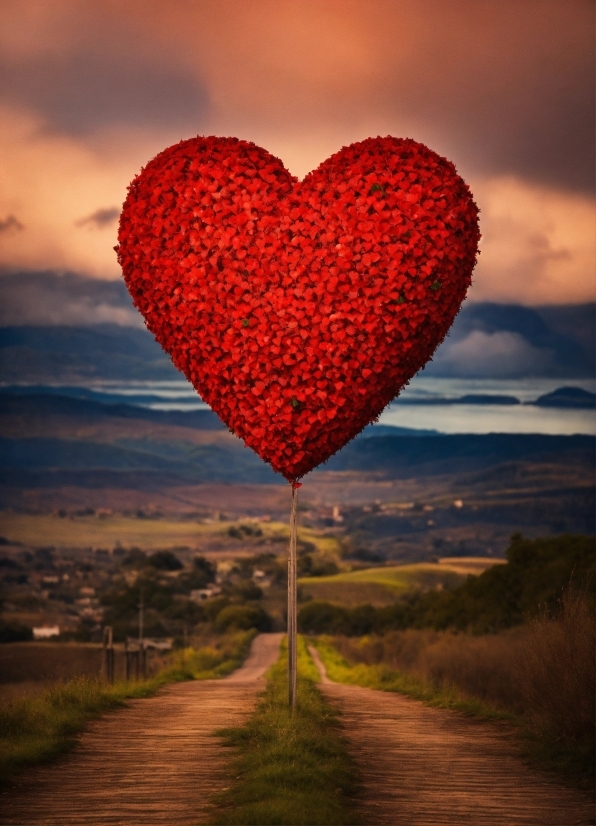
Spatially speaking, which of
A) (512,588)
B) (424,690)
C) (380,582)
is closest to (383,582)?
(380,582)

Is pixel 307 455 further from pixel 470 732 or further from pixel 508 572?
pixel 508 572

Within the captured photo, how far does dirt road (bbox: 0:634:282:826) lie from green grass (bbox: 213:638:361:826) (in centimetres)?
26

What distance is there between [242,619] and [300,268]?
6830 centimetres

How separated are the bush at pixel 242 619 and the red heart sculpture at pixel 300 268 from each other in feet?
212

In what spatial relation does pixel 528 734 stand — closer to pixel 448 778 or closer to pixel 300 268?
pixel 448 778

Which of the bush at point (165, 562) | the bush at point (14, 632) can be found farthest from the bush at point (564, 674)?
the bush at point (165, 562)

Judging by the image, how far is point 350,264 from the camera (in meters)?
9.70

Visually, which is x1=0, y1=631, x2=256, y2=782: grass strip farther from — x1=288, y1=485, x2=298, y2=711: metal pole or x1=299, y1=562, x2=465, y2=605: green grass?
x1=299, y1=562, x2=465, y2=605: green grass

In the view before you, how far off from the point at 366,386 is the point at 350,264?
1.27m

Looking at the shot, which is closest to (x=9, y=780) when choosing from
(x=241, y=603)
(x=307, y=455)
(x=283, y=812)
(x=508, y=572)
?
(x=283, y=812)

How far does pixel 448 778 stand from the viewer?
10062 mm

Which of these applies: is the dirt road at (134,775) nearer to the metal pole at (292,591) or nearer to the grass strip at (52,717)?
the grass strip at (52,717)

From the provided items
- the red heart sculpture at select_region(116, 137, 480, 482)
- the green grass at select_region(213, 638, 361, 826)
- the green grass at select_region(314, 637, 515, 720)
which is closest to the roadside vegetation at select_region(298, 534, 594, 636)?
the green grass at select_region(314, 637, 515, 720)

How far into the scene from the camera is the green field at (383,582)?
9144 cm
